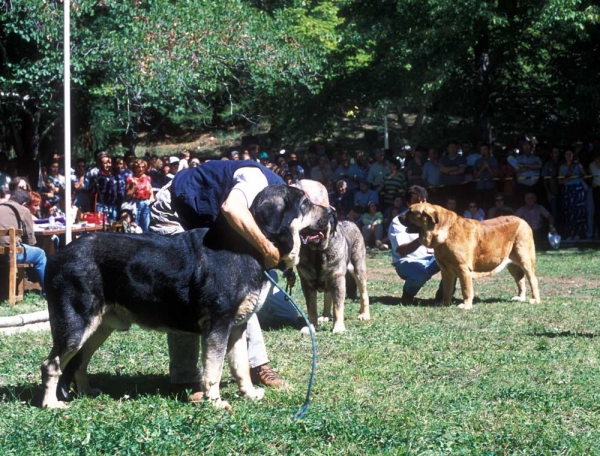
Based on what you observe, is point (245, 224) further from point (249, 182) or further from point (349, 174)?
point (349, 174)

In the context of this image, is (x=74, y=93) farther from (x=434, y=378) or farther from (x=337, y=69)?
(x=434, y=378)

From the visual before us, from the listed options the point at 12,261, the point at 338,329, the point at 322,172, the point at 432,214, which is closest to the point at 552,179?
the point at 322,172

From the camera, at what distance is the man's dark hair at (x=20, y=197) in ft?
41.1

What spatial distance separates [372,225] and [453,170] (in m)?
2.04

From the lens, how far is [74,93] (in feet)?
71.5

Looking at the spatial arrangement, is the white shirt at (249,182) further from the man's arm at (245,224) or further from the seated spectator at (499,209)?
the seated spectator at (499,209)

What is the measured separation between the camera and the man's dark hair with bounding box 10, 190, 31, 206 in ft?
41.1

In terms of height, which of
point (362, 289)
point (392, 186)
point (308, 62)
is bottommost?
point (362, 289)

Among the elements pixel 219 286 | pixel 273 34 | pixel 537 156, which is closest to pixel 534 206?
pixel 537 156

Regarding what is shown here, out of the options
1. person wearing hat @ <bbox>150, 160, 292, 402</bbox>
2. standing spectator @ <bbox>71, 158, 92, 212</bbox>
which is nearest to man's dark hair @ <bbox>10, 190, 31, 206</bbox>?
standing spectator @ <bbox>71, 158, 92, 212</bbox>

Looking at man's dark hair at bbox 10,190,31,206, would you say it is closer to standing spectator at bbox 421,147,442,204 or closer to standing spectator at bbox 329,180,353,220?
standing spectator at bbox 329,180,353,220

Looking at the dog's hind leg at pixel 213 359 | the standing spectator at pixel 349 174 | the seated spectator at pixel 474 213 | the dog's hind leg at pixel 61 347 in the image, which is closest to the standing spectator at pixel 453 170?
the seated spectator at pixel 474 213

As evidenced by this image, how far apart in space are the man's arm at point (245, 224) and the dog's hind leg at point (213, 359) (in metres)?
0.55

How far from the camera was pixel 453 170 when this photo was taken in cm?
1830
